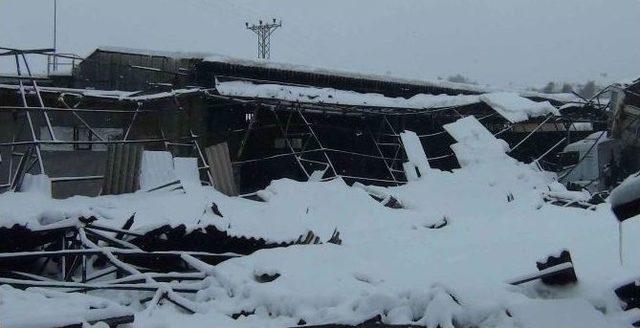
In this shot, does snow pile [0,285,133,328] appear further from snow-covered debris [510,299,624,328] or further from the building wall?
the building wall

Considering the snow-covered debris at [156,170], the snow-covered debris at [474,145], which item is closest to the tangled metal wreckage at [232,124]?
the snow-covered debris at [156,170]

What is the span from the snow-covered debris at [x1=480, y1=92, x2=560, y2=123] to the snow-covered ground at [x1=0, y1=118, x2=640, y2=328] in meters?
3.33

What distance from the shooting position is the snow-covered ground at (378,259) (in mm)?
5109

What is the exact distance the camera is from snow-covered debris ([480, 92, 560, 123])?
16.0 metres

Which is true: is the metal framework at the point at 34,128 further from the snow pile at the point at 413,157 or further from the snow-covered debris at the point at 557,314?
the snow-covered debris at the point at 557,314

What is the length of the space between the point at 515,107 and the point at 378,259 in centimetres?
1025

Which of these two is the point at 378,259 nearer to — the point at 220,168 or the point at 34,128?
the point at 220,168

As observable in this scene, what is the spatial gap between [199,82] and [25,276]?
32.0 feet

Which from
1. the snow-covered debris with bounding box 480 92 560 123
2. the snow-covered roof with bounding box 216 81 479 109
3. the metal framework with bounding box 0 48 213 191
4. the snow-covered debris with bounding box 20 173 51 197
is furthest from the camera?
the snow-covered debris with bounding box 480 92 560 123

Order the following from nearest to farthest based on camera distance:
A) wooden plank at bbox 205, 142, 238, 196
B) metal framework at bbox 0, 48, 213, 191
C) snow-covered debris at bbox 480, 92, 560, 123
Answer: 1. metal framework at bbox 0, 48, 213, 191
2. wooden plank at bbox 205, 142, 238, 196
3. snow-covered debris at bbox 480, 92, 560, 123

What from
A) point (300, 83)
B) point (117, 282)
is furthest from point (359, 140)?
point (117, 282)

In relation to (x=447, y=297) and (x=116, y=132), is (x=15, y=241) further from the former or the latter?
(x=116, y=132)

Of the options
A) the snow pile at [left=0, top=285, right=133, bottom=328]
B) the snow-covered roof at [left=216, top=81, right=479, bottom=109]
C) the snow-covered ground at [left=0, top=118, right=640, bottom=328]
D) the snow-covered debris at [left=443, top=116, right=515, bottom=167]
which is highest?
the snow-covered roof at [left=216, top=81, right=479, bottom=109]

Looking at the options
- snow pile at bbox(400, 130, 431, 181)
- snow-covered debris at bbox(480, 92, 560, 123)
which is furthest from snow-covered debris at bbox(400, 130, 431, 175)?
snow-covered debris at bbox(480, 92, 560, 123)
